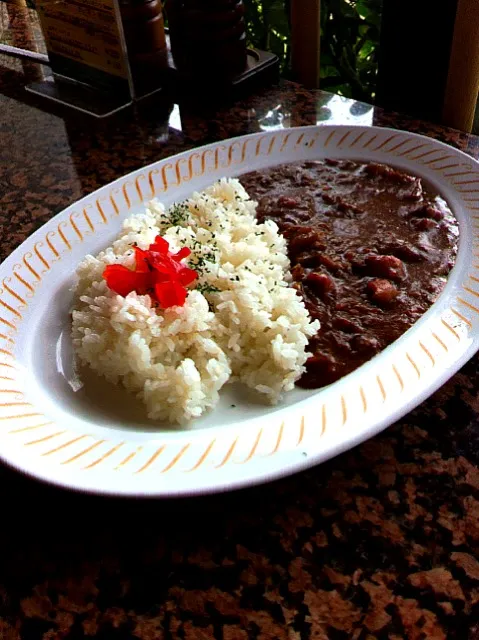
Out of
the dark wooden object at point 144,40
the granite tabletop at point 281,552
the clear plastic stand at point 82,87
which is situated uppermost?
the dark wooden object at point 144,40

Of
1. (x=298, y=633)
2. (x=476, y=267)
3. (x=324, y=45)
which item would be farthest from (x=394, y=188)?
(x=324, y=45)

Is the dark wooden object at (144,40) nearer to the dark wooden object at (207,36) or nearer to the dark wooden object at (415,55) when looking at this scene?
the dark wooden object at (207,36)

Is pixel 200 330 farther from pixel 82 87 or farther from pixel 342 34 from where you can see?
pixel 342 34

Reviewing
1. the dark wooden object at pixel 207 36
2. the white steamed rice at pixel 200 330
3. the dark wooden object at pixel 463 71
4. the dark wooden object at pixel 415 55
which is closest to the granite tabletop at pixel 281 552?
the white steamed rice at pixel 200 330

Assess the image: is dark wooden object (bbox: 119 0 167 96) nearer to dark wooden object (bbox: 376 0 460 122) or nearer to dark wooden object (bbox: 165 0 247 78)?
dark wooden object (bbox: 165 0 247 78)

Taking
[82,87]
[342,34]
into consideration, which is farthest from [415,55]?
[82,87]

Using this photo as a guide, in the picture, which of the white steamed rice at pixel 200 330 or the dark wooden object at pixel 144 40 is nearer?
the white steamed rice at pixel 200 330

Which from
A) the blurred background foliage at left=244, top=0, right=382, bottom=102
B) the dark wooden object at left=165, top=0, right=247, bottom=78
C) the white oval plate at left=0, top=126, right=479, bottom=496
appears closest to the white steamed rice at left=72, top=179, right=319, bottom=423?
the white oval plate at left=0, top=126, right=479, bottom=496
